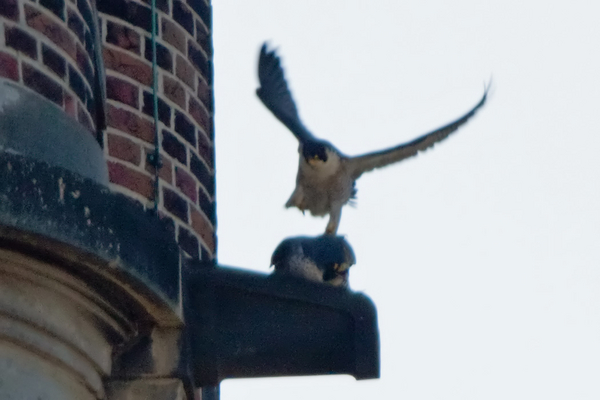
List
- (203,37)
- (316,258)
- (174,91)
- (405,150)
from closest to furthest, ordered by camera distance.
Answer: (316,258), (174,91), (203,37), (405,150)

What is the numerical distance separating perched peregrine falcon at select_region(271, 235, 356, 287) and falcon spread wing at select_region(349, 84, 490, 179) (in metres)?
2.11

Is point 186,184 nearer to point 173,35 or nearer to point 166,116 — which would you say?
point 166,116

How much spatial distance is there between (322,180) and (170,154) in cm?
197

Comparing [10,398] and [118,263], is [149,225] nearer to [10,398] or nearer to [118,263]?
[118,263]

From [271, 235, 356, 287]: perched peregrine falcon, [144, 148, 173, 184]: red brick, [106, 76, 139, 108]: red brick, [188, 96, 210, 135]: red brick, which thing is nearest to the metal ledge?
[271, 235, 356, 287]: perched peregrine falcon

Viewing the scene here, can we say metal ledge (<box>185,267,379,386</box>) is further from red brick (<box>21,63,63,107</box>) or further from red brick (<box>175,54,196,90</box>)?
red brick (<box>175,54,196,90</box>)

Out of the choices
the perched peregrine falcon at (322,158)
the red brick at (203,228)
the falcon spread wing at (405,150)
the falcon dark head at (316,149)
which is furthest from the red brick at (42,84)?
the falcon spread wing at (405,150)

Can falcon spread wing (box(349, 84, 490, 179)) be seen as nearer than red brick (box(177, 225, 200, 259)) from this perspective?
No

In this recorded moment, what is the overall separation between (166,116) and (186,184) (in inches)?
9.5

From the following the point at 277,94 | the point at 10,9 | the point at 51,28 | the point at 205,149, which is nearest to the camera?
the point at 10,9

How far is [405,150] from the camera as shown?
6.70m

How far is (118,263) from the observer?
344 centimetres

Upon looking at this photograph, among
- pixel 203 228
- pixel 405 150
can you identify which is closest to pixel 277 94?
pixel 405 150

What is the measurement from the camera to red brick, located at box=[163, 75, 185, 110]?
4.79 m
